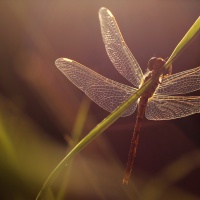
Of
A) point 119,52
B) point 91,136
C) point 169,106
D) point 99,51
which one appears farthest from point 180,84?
point 99,51

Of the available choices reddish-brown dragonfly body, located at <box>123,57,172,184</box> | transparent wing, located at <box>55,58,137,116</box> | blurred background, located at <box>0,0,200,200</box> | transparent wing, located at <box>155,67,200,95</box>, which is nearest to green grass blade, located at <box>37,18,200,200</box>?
reddish-brown dragonfly body, located at <box>123,57,172,184</box>

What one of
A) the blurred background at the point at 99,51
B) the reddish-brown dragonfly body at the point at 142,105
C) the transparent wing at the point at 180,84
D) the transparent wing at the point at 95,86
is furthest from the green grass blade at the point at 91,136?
the blurred background at the point at 99,51

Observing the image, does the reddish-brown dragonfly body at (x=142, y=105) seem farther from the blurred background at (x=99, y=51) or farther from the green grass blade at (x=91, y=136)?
the blurred background at (x=99, y=51)

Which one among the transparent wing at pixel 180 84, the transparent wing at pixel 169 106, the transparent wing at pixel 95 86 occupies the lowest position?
the transparent wing at pixel 169 106

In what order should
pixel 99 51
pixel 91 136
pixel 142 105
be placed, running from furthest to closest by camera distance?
pixel 99 51 < pixel 142 105 < pixel 91 136

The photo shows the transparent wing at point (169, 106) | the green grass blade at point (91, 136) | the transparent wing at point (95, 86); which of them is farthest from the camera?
the transparent wing at point (169, 106)

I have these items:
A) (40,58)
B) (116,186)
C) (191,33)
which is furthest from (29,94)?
(191,33)

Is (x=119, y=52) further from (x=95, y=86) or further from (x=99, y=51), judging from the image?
(x=99, y=51)

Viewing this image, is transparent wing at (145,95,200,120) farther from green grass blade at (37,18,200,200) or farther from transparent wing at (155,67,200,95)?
green grass blade at (37,18,200,200)
